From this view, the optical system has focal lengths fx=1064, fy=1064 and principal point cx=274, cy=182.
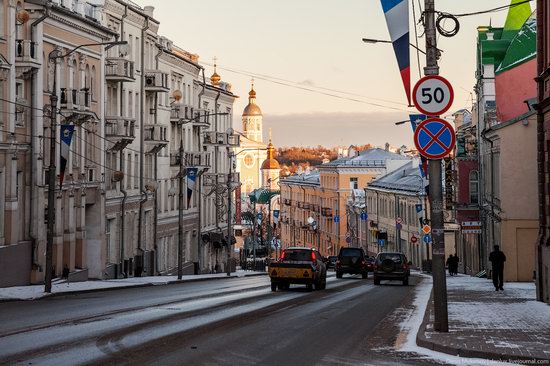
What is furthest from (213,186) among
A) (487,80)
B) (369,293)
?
(369,293)

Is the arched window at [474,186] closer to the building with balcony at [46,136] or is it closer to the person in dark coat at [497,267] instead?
the building with balcony at [46,136]

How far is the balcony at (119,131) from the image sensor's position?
52844mm

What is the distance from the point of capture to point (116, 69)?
52.8m

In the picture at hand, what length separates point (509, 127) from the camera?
156ft

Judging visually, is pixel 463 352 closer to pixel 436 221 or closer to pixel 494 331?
pixel 494 331

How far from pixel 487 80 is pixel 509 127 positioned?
40.1ft

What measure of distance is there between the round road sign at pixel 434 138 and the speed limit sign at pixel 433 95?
0.26m

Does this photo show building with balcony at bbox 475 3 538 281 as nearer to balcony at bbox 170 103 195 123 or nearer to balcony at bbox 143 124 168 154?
balcony at bbox 143 124 168 154

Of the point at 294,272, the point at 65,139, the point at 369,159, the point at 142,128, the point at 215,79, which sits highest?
the point at 215,79

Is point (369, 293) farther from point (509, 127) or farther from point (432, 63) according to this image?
point (432, 63)

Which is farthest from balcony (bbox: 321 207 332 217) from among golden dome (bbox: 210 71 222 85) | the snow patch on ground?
the snow patch on ground

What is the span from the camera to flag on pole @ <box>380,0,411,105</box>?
20547 mm

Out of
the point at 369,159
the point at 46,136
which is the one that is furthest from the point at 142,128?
the point at 369,159

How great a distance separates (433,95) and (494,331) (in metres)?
4.15
